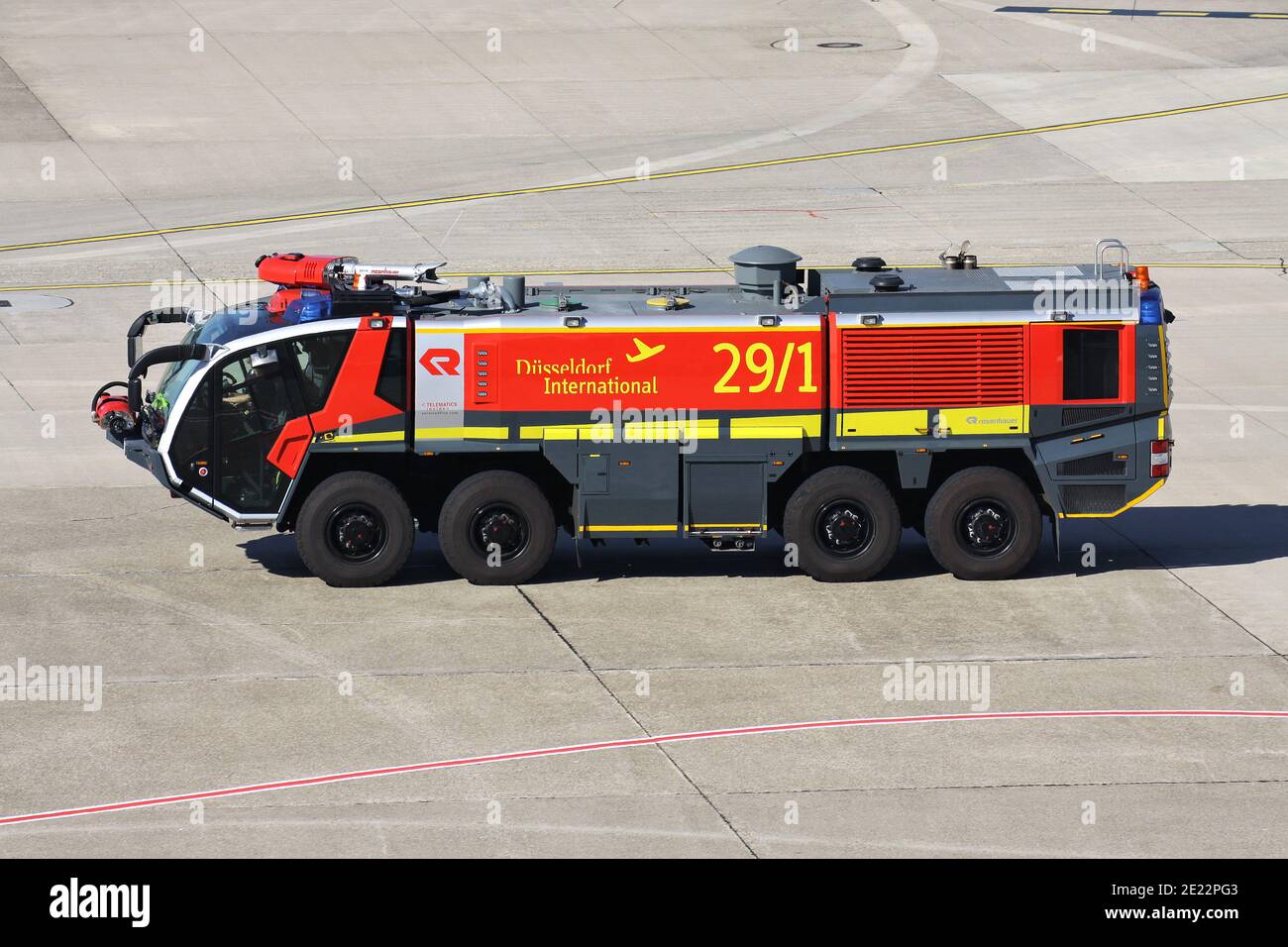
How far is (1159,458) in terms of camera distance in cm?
2052

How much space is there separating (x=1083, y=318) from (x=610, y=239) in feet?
58.8

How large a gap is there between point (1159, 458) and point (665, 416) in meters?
5.25

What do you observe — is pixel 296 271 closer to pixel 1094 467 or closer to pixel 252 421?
pixel 252 421

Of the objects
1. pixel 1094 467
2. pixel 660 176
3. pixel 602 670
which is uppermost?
pixel 660 176

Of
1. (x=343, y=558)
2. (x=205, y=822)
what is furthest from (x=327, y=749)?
(x=343, y=558)

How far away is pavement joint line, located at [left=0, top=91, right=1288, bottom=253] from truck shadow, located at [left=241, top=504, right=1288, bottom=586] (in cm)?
1670

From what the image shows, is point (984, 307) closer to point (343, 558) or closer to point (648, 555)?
point (648, 555)

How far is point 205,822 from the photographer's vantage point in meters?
14.7

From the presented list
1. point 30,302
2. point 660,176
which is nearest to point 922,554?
point 30,302

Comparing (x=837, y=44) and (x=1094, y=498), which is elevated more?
(x=837, y=44)

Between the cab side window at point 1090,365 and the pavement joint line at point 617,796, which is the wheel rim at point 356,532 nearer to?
the pavement joint line at point 617,796

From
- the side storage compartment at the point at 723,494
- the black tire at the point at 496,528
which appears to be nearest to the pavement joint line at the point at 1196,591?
the side storage compartment at the point at 723,494

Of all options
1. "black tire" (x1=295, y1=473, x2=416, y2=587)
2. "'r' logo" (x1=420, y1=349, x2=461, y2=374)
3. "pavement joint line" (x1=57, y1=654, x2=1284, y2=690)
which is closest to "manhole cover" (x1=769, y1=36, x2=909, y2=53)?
"'r' logo" (x1=420, y1=349, x2=461, y2=374)

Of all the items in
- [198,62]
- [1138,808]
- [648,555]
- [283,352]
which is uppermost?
[198,62]
